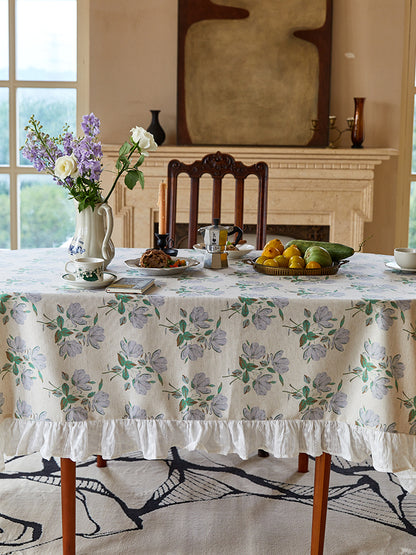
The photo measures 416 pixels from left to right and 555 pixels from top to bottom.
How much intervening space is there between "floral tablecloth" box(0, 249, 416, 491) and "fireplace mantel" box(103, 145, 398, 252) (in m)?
2.40

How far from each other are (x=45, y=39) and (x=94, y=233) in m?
2.65

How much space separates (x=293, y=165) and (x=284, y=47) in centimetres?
72

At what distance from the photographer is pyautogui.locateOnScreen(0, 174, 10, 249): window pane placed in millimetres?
4289

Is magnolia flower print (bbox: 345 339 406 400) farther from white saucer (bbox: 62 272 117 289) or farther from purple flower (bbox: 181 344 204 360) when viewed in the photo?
white saucer (bbox: 62 272 117 289)

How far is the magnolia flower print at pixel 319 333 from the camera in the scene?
1.65m

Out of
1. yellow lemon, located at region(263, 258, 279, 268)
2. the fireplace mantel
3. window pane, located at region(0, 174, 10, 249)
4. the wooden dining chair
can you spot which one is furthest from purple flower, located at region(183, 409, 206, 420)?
window pane, located at region(0, 174, 10, 249)

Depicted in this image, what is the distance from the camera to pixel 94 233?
6.66 ft

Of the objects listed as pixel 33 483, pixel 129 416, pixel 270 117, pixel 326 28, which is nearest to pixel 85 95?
pixel 270 117

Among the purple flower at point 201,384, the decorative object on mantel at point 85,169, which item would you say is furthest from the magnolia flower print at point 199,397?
the decorative object on mantel at point 85,169

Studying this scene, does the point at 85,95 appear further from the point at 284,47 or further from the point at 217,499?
the point at 217,499

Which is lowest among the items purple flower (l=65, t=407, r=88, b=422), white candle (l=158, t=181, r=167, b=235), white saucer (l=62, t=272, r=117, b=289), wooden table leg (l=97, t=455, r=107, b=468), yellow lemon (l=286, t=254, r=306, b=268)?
wooden table leg (l=97, t=455, r=107, b=468)

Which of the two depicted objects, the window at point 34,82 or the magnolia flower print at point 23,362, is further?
the window at point 34,82

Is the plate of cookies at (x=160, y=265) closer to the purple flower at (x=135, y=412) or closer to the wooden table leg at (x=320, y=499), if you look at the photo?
the purple flower at (x=135, y=412)

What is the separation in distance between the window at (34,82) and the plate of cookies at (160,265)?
2.47m
